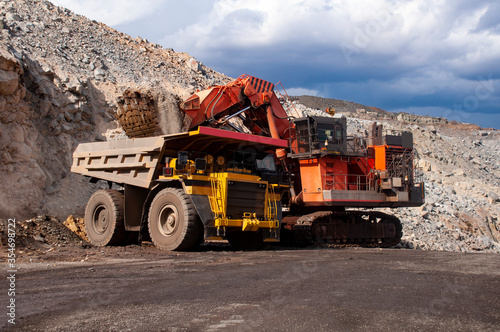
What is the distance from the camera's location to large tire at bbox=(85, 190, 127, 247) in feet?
42.9

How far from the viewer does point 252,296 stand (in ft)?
20.0

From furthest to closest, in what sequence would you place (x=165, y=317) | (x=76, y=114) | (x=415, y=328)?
(x=76, y=114) < (x=165, y=317) < (x=415, y=328)

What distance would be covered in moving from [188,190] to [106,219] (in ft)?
11.6

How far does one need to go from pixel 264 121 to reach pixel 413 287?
1027 cm

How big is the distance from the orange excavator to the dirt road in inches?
233

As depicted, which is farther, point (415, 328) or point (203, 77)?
point (203, 77)

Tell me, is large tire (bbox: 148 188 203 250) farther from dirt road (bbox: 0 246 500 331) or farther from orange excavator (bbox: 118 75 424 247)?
orange excavator (bbox: 118 75 424 247)

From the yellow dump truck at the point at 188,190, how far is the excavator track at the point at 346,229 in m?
2.67

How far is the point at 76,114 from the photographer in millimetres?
20562

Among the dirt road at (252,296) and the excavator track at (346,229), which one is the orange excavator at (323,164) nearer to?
the excavator track at (346,229)

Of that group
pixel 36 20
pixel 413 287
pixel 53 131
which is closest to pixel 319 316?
pixel 413 287

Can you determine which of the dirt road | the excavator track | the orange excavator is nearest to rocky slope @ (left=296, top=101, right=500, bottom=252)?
the excavator track

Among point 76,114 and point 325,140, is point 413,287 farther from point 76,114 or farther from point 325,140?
point 76,114

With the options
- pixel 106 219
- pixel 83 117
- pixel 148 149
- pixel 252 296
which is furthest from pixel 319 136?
pixel 83 117
